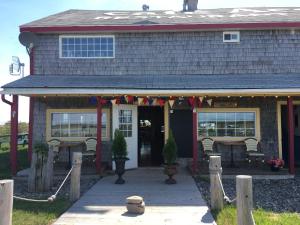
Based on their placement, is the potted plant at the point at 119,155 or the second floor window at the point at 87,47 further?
the second floor window at the point at 87,47

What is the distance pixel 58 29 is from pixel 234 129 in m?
7.01

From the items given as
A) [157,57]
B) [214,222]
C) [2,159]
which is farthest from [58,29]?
[214,222]

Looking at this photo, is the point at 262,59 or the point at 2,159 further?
the point at 2,159

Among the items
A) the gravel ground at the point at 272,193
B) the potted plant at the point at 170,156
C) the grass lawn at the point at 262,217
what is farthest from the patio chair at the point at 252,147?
the grass lawn at the point at 262,217

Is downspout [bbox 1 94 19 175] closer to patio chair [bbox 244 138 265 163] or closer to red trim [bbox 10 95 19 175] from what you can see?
red trim [bbox 10 95 19 175]

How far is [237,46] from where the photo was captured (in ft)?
42.8

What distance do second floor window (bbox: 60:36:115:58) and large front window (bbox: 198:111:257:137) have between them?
157 inches

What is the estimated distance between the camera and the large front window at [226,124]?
12.9 m

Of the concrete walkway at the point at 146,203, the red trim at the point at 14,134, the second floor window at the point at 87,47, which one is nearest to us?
the concrete walkway at the point at 146,203

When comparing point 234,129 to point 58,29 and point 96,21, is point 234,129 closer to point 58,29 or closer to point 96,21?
point 96,21

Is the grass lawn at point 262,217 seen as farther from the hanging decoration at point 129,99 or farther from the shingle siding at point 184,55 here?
the shingle siding at point 184,55

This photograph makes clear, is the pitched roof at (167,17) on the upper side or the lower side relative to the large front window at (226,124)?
upper

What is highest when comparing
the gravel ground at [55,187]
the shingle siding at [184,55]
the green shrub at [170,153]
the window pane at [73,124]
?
the shingle siding at [184,55]

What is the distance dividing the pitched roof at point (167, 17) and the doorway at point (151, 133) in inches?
122
